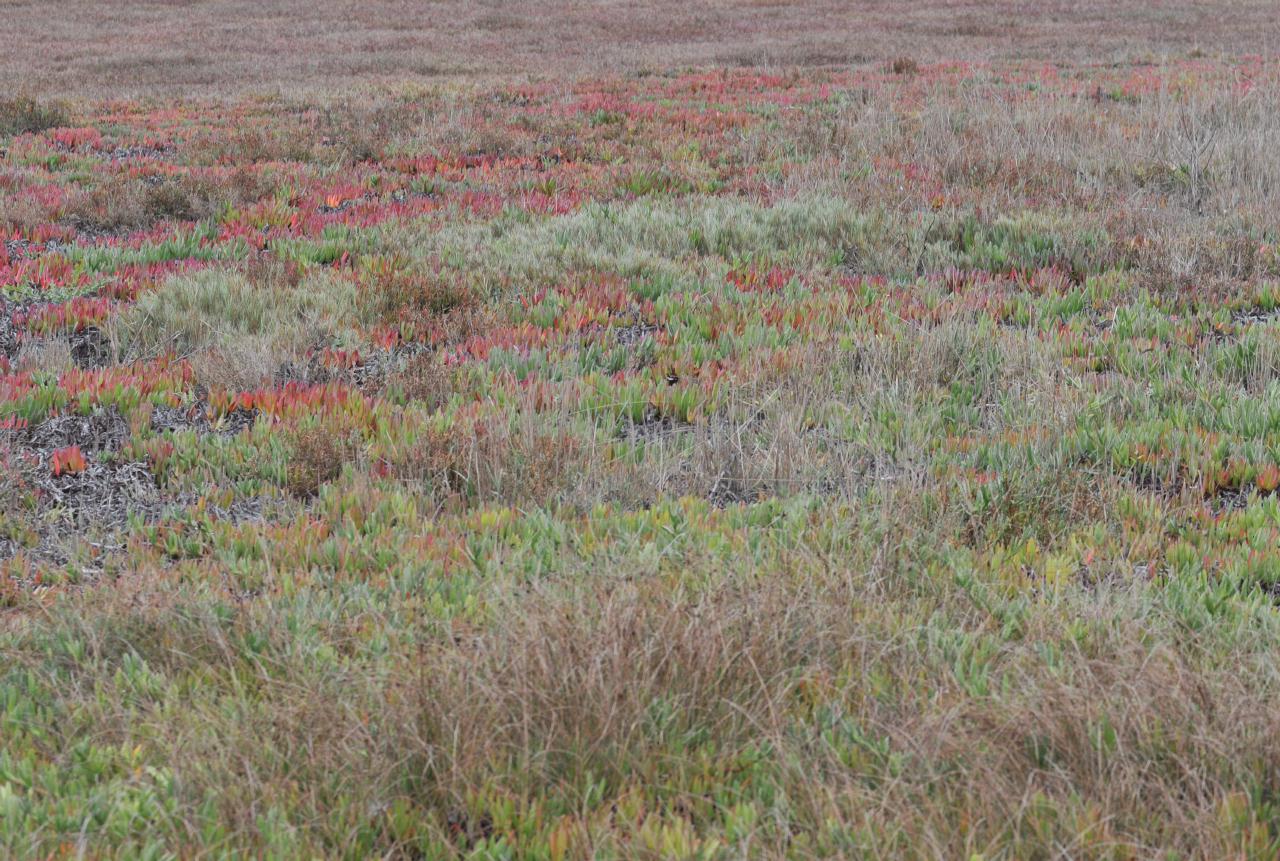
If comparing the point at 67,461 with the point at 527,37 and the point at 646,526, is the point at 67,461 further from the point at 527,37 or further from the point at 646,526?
the point at 527,37

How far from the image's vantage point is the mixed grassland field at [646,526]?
2.49m

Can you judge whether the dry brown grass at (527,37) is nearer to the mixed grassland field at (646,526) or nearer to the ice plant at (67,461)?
the mixed grassland field at (646,526)

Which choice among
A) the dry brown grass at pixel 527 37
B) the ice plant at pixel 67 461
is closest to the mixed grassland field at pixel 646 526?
the ice plant at pixel 67 461

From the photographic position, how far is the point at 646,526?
4.02 metres

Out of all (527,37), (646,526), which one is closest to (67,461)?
(646,526)

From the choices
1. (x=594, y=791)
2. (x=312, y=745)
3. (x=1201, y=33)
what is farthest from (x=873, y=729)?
(x=1201, y=33)

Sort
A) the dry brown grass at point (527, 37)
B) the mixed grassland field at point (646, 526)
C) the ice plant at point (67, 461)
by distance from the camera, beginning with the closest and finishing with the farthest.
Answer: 1. the mixed grassland field at point (646, 526)
2. the ice plant at point (67, 461)
3. the dry brown grass at point (527, 37)

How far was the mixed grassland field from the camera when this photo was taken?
2.49m

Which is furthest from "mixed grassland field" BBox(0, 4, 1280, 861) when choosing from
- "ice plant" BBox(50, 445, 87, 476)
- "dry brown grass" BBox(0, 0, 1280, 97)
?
"dry brown grass" BBox(0, 0, 1280, 97)

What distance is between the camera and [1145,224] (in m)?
8.93

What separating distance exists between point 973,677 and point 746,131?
12287mm

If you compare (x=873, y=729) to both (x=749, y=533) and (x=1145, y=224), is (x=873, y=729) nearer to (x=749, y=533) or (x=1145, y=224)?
(x=749, y=533)

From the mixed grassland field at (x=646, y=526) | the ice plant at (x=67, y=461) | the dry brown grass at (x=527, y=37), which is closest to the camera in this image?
the mixed grassland field at (x=646, y=526)

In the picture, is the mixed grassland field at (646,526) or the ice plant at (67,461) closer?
the mixed grassland field at (646,526)
